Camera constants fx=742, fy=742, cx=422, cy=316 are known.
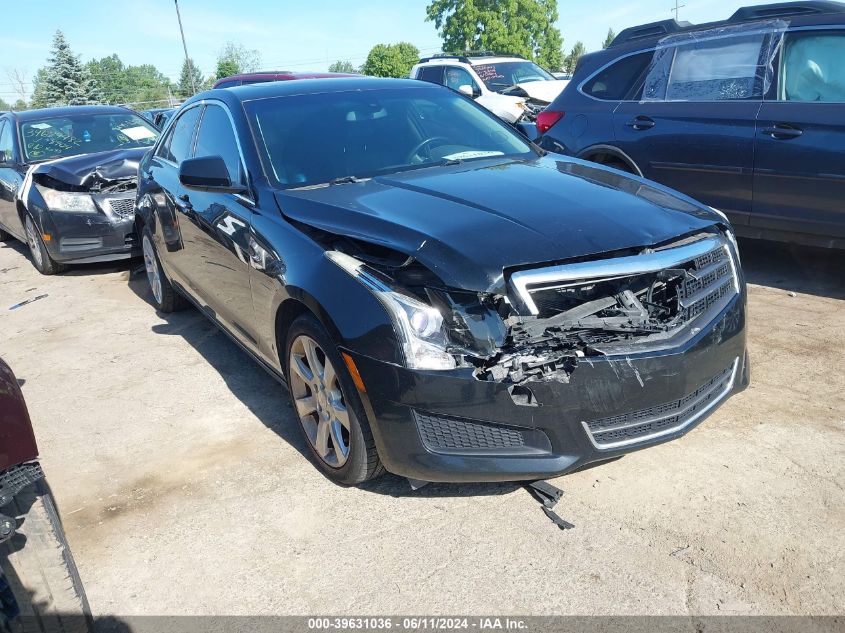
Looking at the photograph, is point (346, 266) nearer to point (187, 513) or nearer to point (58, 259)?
point (187, 513)

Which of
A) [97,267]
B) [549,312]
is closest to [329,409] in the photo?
[549,312]

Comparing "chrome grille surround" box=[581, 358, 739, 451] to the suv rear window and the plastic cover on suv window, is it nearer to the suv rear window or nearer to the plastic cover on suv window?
the plastic cover on suv window

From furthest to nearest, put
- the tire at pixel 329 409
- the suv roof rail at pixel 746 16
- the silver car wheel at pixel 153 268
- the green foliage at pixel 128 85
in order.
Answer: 1. the green foliage at pixel 128 85
2. the silver car wheel at pixel 153 268
3. the suv roof rail at pixel 746 16
4. the tire at pixel 329 409

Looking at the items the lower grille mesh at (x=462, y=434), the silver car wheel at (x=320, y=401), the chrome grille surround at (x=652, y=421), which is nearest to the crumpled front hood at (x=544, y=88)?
the silver car wheel at (x=320, y=401)

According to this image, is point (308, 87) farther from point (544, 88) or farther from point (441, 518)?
point (544, 88)

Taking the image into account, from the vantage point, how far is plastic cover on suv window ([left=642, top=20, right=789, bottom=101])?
17.4ft

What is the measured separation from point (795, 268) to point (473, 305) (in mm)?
4133

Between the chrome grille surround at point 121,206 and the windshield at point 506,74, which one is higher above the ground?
the windshield at point 506,74

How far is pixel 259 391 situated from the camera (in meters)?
4.32

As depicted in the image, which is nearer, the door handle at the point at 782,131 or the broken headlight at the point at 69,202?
the door handle at the point at 782,131

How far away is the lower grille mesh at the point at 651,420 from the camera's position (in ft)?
8.77

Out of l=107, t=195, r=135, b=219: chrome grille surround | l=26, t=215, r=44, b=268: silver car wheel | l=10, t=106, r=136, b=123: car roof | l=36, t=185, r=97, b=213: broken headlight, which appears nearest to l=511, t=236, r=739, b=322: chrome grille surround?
l=107, t=195, r=135, b=219: chrome grille surround

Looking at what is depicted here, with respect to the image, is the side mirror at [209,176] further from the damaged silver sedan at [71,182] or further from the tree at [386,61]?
the tree at [386,61]

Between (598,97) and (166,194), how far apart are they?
3696 mm
